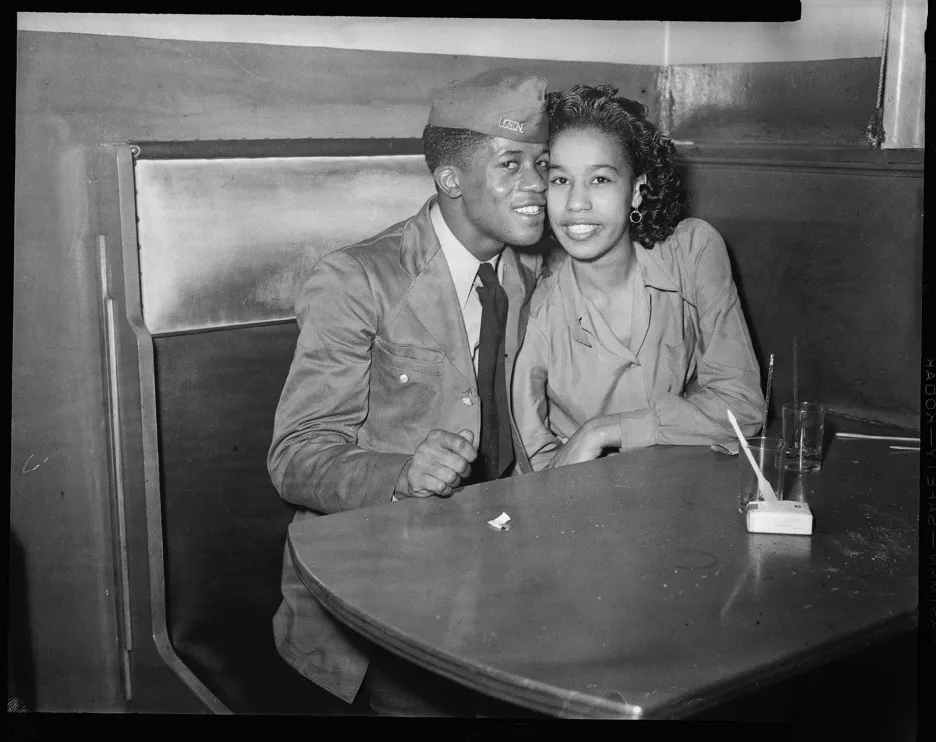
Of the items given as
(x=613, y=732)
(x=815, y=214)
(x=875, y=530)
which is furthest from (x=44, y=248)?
(x=815, y=214)

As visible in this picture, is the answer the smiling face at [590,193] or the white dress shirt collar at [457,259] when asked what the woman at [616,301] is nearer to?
the smiling face at [590,193]

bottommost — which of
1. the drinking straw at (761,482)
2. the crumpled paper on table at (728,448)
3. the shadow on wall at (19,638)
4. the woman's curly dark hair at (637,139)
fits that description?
→ the shadow on wall at (19,638)

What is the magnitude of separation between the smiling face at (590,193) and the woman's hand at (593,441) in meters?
0.37

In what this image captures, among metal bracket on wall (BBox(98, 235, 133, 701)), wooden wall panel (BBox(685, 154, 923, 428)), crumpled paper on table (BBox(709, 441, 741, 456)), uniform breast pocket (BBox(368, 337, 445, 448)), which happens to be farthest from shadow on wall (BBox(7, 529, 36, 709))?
wooden wall panel (BBox(685, 154, 923, 428))

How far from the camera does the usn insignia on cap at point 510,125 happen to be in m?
1.84

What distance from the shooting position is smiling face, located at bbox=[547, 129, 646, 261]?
1894 mm

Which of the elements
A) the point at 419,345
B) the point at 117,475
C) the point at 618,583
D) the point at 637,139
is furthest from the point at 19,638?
the point at 637,139

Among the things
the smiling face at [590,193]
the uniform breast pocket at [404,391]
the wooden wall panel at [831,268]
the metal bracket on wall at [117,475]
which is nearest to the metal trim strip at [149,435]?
the metal bracket on wall at [117,475]

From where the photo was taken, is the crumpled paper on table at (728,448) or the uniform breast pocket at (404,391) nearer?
the crumpled paper on table at (728,448)

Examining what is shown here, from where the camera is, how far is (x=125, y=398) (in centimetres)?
182

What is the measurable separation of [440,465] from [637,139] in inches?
35.9

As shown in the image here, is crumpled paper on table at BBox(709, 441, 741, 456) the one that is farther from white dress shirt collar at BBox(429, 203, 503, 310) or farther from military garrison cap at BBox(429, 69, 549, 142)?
military garrison cap at BBox(429, 69, 549, 142)

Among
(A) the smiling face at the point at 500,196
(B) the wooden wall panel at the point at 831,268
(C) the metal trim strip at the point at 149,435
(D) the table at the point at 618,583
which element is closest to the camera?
(D) the table at the point at 618,583

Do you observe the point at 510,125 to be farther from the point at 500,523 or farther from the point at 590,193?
the point at 500,523
